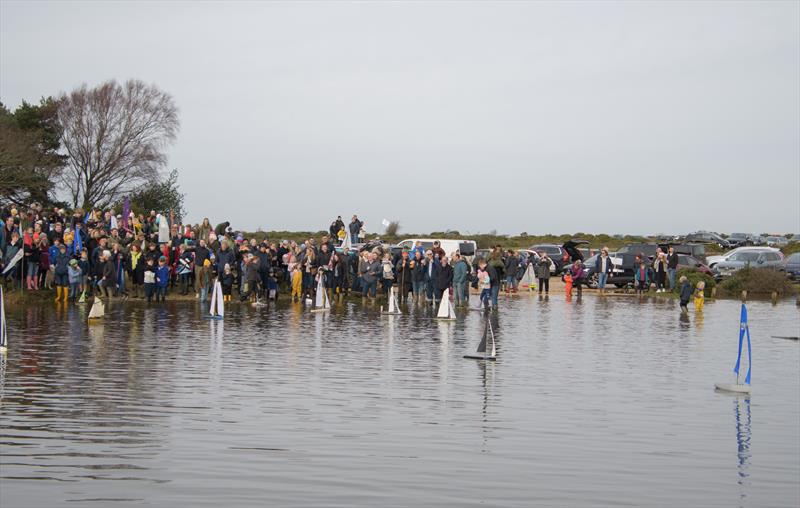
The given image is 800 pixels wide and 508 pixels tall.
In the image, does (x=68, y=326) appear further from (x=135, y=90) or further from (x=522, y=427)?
(x=135, y=90)

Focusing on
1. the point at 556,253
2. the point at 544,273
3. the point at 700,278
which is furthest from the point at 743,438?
the point at 556,253

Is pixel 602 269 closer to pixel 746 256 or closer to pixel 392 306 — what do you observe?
pixel 746 256

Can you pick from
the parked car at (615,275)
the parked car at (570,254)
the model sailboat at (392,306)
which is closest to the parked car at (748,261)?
the parked car at (615,275)

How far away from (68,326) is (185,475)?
17.2m

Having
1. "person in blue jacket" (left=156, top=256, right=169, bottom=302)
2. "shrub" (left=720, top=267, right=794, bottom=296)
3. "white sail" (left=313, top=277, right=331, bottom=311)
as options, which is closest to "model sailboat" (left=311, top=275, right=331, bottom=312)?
"white sail" (left=313, top=277, right=331, bottom=311)

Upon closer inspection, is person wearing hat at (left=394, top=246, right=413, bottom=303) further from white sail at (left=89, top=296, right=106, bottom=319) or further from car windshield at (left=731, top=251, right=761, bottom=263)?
car windshield at (left=731, top=251, right=761, bottom=263)

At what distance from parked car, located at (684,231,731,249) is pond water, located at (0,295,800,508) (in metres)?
56.5

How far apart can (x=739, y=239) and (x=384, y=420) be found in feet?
261

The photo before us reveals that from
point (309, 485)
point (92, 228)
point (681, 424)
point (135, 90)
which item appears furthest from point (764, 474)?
point (135, 90)

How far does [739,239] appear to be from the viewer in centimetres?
9025

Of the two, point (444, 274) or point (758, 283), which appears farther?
point (758, 283)

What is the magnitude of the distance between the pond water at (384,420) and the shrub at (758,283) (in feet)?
68.2

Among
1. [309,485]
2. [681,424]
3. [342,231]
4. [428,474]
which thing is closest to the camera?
[309,485]

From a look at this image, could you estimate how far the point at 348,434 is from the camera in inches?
555
